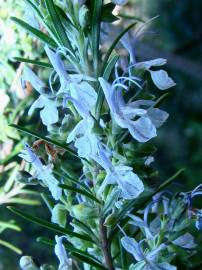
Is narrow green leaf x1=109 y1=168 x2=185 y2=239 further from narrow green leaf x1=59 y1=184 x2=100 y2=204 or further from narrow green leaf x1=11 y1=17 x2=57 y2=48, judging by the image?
narrow green leaf x1=11 y1=17 x2=57 y2=48

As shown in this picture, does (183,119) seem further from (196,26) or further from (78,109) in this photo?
(78,109)

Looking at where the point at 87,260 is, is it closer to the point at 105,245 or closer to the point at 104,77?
the point at 105,245

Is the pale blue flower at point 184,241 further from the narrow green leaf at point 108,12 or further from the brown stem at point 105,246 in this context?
the narrow green leaf at point 108,12

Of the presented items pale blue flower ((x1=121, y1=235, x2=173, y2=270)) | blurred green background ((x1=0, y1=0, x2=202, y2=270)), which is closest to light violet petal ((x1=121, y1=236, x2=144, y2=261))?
pale blue flower ((x1=121, y1=235, x2=173, y2=270))

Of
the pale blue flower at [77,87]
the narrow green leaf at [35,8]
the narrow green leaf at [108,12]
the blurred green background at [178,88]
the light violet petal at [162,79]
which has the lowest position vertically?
the blurred green background at [178,88]

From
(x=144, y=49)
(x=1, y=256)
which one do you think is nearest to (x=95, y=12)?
(x=1, y=256)

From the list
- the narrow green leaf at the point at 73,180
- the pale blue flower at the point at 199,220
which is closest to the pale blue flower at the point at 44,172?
the narrow green leaf at the point at 73,180

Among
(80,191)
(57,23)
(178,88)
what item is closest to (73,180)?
(80,191)
